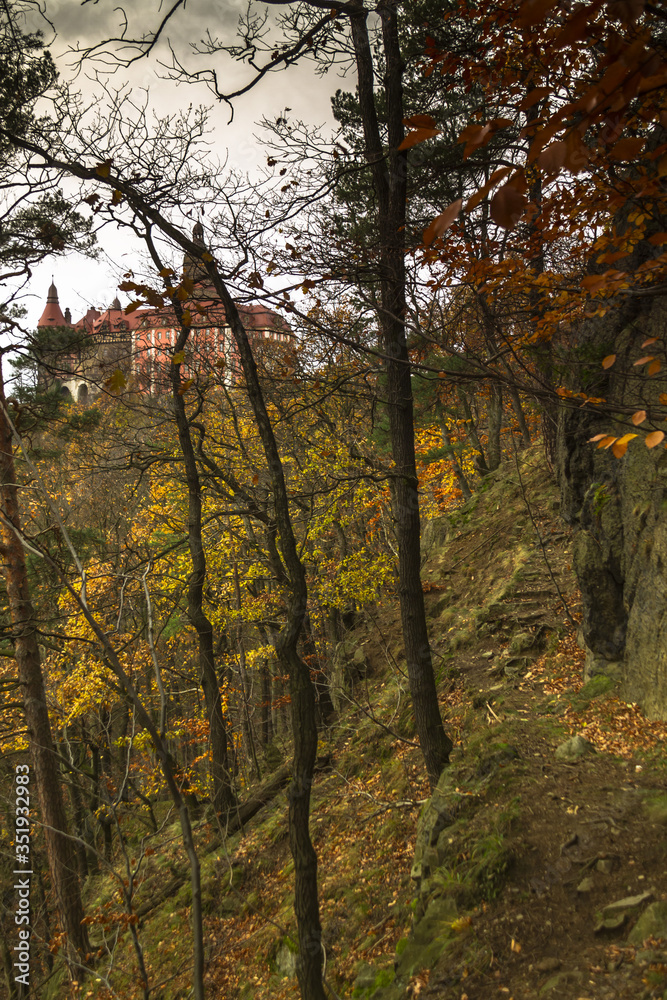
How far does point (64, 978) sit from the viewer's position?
32.0 ft

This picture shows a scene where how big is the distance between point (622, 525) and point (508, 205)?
6147 mm

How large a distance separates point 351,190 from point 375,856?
8.24 metres

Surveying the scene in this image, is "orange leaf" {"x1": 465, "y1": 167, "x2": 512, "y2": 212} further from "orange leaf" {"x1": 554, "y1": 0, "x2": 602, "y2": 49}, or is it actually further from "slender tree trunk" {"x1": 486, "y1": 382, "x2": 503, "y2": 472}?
"slender tree trunk" {"x1": 486, "y1": 382, "x2": 503, "y2": 472}

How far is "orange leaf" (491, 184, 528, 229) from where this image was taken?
4.71 ft

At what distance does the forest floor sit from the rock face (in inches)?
18.6

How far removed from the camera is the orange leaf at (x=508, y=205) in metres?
1.44

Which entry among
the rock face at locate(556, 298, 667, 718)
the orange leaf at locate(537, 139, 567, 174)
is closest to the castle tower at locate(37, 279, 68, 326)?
the rock face at locate(556, 298, 667, 718)

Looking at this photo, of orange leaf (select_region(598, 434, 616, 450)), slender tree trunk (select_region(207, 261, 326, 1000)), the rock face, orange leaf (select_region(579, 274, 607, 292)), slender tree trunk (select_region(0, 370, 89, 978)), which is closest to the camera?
orange leaf (select_region(598, 434, 616, 450))

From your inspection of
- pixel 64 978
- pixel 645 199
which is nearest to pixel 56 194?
pixel 645 199

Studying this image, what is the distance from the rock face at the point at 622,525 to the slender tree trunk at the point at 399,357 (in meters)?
1.96

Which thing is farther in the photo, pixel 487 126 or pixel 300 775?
pixel 300 775

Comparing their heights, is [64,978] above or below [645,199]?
below

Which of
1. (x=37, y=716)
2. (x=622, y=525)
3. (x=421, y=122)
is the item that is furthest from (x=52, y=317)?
(x=421, y=122)

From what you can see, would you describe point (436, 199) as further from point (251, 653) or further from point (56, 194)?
point (251, 653)
